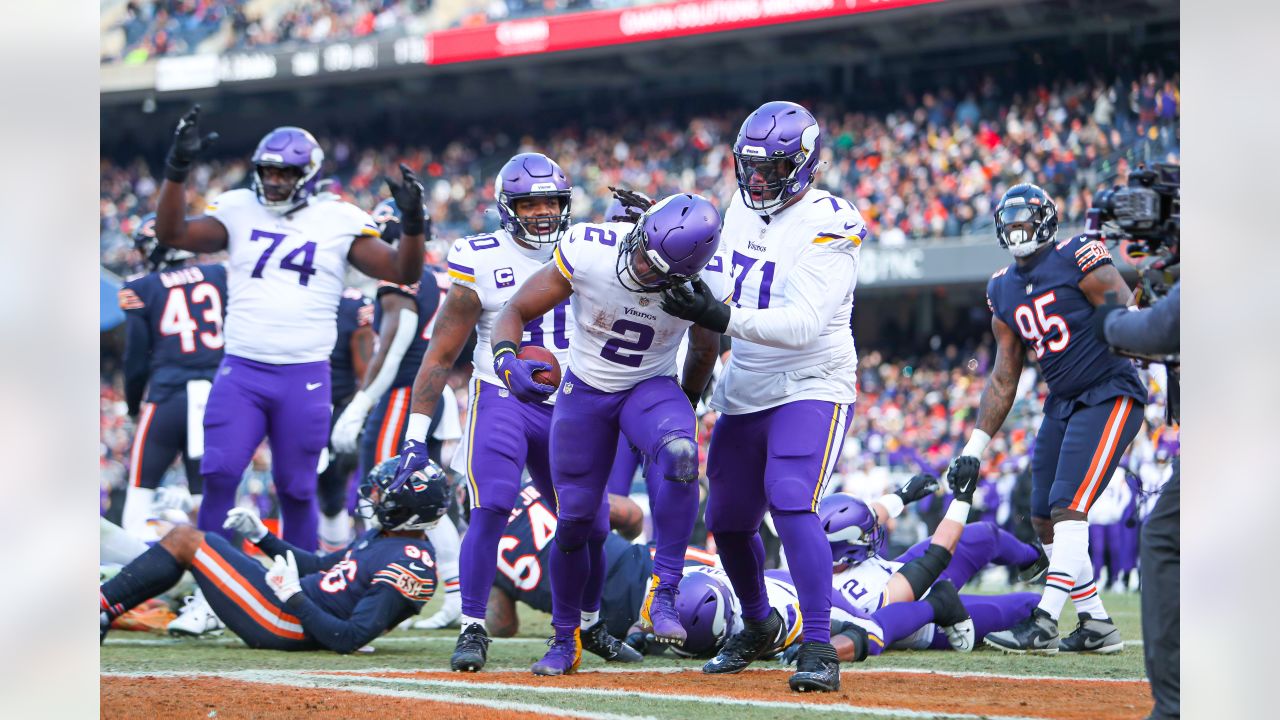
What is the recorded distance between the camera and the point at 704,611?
17.6ft

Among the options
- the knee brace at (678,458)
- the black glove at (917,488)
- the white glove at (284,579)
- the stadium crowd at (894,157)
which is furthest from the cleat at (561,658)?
the stadium crowd at (894,157)

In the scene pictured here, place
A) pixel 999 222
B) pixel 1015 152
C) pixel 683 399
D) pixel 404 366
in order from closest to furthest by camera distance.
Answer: pixel 683 399
pixel 999 222
pixel 404 366
pixel 1015 152

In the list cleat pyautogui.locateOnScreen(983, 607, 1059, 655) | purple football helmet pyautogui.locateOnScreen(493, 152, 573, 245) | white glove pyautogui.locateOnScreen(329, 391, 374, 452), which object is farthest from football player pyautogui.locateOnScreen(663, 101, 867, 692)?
white glove pyautogui.locateOnScreen(329, 391, 374, 452)

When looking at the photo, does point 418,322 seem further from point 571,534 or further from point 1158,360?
point 1158,360

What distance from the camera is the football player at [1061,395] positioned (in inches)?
235

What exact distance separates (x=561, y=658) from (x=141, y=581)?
5.91 feet

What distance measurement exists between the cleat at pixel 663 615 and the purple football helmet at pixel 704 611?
1.57 feet

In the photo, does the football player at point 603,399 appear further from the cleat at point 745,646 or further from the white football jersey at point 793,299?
the cleat at point 745,646

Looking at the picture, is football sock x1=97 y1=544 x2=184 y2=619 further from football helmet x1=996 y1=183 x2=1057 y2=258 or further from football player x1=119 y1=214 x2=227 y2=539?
football helmet x1=996 y1=183 x2=1057 y2=258

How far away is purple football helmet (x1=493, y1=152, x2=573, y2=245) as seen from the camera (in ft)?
17.8

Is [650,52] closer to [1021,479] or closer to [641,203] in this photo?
[1021,479]
